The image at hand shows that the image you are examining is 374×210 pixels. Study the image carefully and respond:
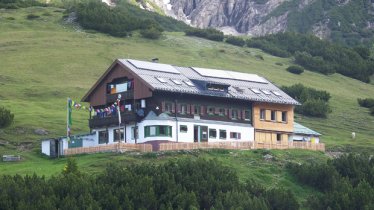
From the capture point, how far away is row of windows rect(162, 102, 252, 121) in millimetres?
100500

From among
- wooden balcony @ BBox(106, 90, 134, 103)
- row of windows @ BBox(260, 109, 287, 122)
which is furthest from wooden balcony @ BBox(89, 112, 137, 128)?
row of windows @ BBox(260, 109, 287, 122)

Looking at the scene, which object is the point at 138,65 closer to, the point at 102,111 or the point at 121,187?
the point at 102,111

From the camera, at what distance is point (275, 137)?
109 m

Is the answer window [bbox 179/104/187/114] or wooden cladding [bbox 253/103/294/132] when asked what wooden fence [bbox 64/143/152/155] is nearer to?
window [bbox 179/104/187/114]

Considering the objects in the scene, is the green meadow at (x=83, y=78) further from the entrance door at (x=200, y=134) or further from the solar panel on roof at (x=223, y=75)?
the solar panel on roof at (x=223, y=75)

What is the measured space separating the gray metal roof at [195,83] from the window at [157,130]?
12.4ft

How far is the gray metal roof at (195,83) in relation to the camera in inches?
3984

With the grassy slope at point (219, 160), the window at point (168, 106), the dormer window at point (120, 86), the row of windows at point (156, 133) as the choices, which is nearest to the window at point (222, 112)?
the row of windows at point (156, 133)

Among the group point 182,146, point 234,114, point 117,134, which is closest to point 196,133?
point 234,114

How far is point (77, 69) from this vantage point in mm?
143375

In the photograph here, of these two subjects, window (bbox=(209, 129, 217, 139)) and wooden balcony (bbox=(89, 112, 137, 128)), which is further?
window (bbox=(209, 129, 217, 139))

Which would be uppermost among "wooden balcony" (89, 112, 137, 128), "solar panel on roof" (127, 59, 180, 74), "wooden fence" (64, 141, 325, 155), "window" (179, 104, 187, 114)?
"solar panel on roof" (127, 59, 180, 74)

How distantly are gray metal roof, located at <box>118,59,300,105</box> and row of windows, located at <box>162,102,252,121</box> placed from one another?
1.57 m

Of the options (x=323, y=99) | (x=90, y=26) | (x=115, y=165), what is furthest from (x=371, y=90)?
(x=115, y=165)
